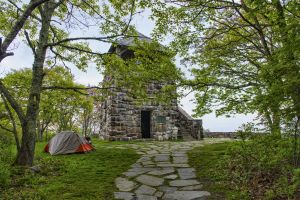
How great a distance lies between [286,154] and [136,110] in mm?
12688

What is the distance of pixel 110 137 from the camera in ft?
53.4

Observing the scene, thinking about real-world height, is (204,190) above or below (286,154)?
below

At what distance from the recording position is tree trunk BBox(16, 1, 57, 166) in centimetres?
712

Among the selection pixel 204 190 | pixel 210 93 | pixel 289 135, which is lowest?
pixel 204 190

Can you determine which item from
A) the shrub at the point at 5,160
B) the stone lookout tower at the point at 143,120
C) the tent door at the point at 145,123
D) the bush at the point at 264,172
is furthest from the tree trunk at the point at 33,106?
the tent door at the point at 145,123

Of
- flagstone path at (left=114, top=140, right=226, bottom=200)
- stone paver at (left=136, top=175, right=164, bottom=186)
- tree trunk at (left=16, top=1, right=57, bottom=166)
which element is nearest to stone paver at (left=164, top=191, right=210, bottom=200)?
flagstone path at (left=114, top=140, right=226, bottom=200)

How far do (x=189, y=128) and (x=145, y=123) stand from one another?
3381 mm

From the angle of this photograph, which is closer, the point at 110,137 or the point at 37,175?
the point at 37,175

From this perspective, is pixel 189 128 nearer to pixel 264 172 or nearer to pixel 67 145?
pixel 67 145

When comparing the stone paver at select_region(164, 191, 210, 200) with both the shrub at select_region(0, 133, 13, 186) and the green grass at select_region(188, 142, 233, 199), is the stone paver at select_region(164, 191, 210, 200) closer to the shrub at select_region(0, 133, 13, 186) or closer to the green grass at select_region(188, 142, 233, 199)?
the green grass at select_region(188, 142, 233, 199)

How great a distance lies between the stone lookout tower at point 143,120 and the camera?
54.2 ft

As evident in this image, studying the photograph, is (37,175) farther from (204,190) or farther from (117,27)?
(117,27)

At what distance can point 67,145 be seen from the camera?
1038 cm

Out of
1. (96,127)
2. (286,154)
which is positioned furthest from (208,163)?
(96,127)
